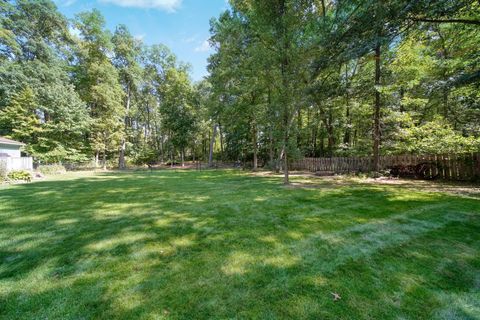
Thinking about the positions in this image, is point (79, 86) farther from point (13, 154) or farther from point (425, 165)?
point (425, 165)

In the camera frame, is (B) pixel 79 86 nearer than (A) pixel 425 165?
No

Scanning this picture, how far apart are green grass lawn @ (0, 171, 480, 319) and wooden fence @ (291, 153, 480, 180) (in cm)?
465

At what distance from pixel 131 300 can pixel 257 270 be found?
1277 mm

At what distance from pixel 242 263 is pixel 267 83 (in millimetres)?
8994

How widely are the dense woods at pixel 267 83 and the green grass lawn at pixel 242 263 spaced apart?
4.34 metres

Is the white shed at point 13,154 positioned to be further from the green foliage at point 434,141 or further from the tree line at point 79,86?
the green foliage at point 434,141

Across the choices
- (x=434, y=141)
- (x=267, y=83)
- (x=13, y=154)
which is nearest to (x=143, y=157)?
(x=13, y=154)

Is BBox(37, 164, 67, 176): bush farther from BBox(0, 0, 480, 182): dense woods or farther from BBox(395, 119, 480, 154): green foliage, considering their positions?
BBox(395, 119, 480, 154): green foliage

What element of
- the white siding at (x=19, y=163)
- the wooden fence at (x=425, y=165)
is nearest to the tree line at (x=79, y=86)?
the white siding at (x=19, y=163)

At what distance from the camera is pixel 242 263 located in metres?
2.63

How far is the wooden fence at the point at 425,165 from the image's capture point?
326 inches

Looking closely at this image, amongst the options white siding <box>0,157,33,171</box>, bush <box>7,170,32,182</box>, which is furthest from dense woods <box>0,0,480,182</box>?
bush <box>7,170,32,182</box>

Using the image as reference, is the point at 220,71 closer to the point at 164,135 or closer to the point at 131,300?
the point at 131,300

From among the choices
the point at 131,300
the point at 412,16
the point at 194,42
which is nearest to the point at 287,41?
the point at 412,16
